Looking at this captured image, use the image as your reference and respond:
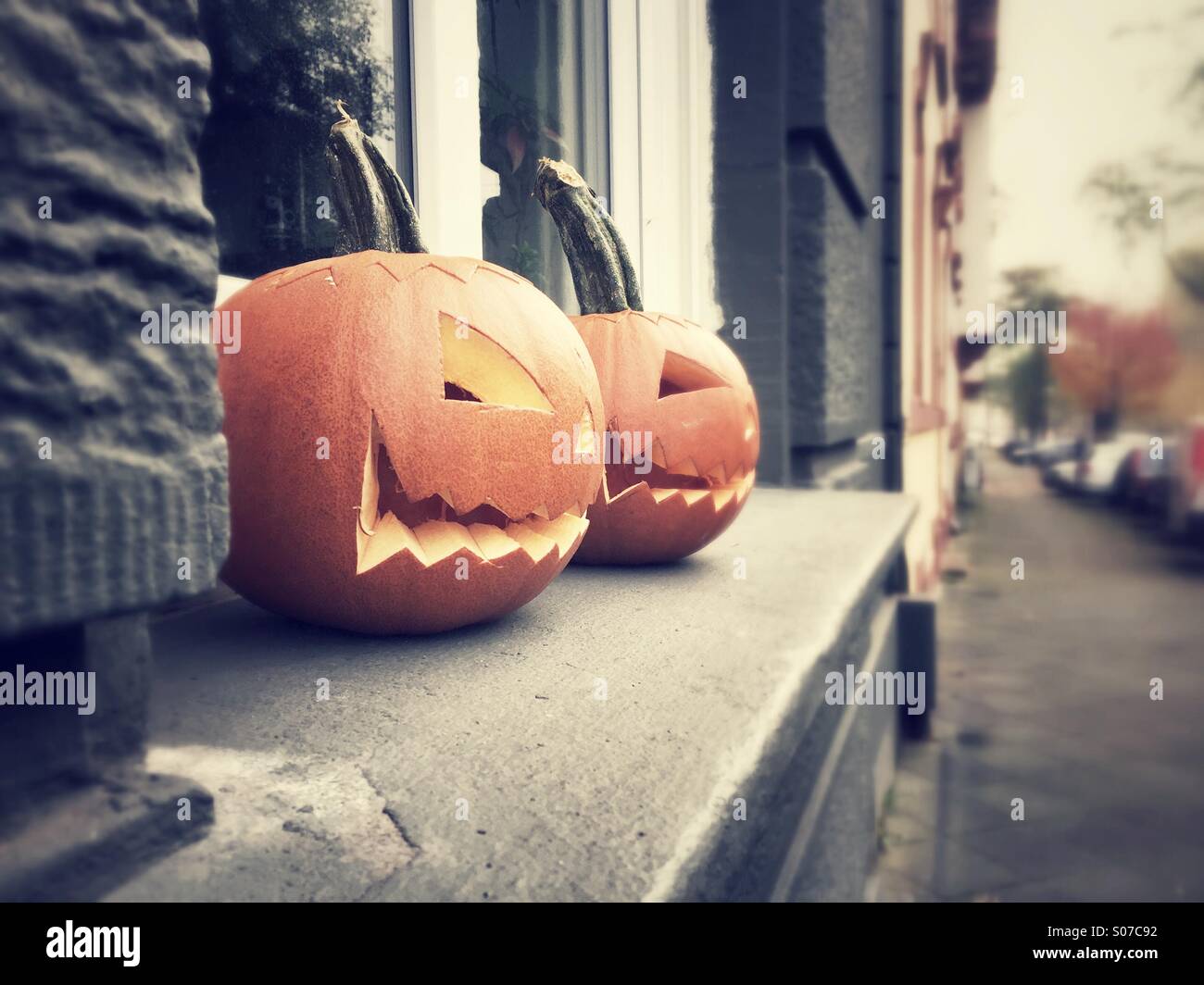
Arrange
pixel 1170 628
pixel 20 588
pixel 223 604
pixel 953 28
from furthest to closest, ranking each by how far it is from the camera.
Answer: pixel 953 28, pixel 1170 628, pixel 223 604, pixel 20 588

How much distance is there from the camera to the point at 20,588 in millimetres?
534

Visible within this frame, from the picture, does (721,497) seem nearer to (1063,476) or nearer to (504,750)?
(504,750)

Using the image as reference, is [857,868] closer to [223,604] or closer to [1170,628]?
[223,604]

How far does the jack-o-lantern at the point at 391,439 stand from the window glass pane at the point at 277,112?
359 mm

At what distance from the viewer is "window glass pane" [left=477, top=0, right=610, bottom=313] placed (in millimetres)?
2264

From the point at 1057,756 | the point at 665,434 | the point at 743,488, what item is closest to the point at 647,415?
the point at 665,434

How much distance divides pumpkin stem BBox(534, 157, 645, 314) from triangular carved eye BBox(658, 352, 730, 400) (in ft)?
0.49

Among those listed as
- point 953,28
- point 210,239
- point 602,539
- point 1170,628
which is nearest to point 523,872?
point 210,239

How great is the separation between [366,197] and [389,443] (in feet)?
1.29

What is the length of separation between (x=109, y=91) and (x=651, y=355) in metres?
1.15

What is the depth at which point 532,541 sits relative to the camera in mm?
1185

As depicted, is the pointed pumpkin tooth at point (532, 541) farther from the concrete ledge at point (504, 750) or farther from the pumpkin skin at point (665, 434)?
the pumpkin skin at point (665, 434)

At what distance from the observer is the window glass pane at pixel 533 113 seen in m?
2.26

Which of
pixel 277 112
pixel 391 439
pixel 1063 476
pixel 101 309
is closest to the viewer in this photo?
pixel 101 309
